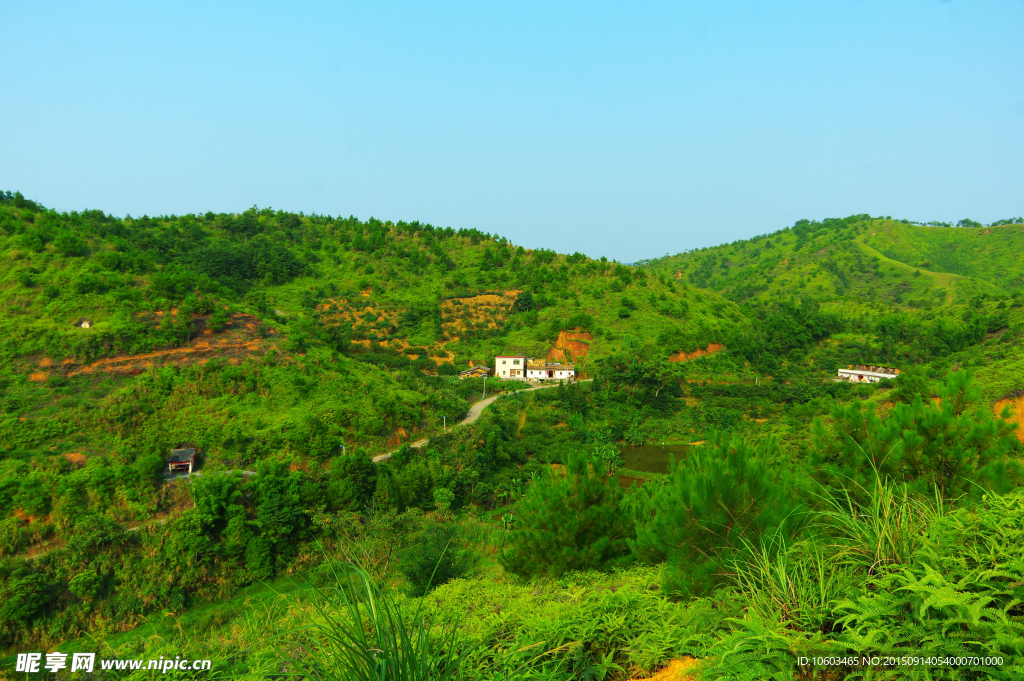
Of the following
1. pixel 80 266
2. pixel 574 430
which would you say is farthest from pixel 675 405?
pixel 80 266

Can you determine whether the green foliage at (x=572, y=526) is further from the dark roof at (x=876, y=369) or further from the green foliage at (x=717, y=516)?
the dark roof at (x=876, y=369)

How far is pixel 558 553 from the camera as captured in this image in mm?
7906

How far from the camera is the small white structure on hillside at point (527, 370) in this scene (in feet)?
128

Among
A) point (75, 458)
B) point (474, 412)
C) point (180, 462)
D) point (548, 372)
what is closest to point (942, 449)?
point (180, 462)

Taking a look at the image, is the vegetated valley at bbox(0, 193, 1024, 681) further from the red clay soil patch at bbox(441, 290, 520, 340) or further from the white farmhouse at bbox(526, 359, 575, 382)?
the white farmhouse at bbox(526, 359, 575, 382)

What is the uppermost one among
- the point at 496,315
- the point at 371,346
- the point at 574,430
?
the point at 496,315

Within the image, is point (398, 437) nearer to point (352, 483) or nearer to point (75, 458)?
point (352, 483)

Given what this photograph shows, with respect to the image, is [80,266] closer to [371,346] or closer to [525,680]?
[371,346]

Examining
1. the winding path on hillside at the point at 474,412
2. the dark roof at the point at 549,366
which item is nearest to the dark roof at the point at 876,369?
the dark roof at the point at 549,366

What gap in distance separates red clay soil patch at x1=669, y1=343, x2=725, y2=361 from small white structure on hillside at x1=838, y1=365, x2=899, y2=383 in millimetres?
9460

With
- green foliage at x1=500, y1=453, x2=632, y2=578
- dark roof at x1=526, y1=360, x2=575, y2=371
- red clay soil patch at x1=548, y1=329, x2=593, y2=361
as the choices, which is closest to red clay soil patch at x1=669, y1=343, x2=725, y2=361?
red clay soil patch at x1=548, y1=329, x2=593, y2=361

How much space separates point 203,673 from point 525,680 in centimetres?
315

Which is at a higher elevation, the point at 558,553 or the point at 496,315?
the point at 496,315

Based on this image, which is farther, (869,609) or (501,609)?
(501,609)
